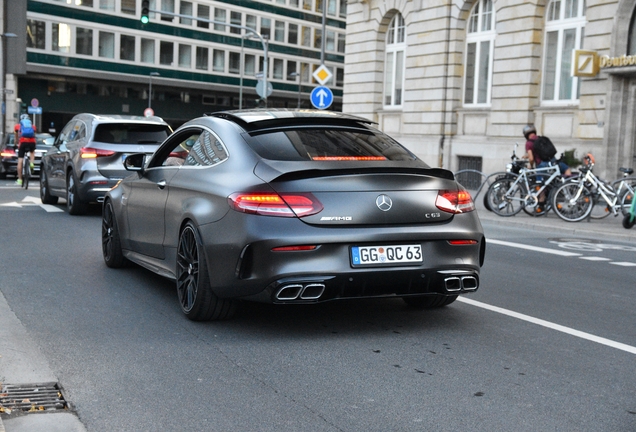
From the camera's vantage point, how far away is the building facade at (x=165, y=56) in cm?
6406

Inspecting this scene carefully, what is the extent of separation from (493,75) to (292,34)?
53420 mm

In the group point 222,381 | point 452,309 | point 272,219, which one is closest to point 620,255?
point 452,309

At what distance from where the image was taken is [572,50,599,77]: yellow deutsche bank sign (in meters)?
23.2

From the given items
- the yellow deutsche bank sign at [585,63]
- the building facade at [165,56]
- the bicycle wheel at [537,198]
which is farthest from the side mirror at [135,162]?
the building facade at [165,56]

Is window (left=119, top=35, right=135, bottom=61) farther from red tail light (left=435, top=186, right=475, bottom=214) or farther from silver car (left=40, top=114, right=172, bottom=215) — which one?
red tail light (left=435, top=186, right=475, bottom=214)

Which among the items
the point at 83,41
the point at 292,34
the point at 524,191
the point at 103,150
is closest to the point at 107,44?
the point at 83,41

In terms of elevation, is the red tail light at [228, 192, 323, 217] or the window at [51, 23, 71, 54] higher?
the window at [51, 23, 71, 54]

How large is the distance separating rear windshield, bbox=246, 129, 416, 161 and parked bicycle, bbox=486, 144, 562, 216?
11.4 m

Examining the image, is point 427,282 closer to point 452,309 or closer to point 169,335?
point 452,309

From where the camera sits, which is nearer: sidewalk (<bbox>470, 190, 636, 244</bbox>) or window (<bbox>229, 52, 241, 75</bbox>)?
sidewalk (<bbox>470, 190, 636, 244</bbox>)

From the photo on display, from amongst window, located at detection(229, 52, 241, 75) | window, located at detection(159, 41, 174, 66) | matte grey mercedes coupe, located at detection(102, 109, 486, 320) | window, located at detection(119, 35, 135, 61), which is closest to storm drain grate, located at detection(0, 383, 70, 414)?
matte grey mercedes coupe, located at detection(102, 109, 486, 320)

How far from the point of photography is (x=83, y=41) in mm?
65250

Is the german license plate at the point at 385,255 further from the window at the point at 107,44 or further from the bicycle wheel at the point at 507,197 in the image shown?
the window at the point at 107,44

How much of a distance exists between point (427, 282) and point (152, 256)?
2.54 meters
